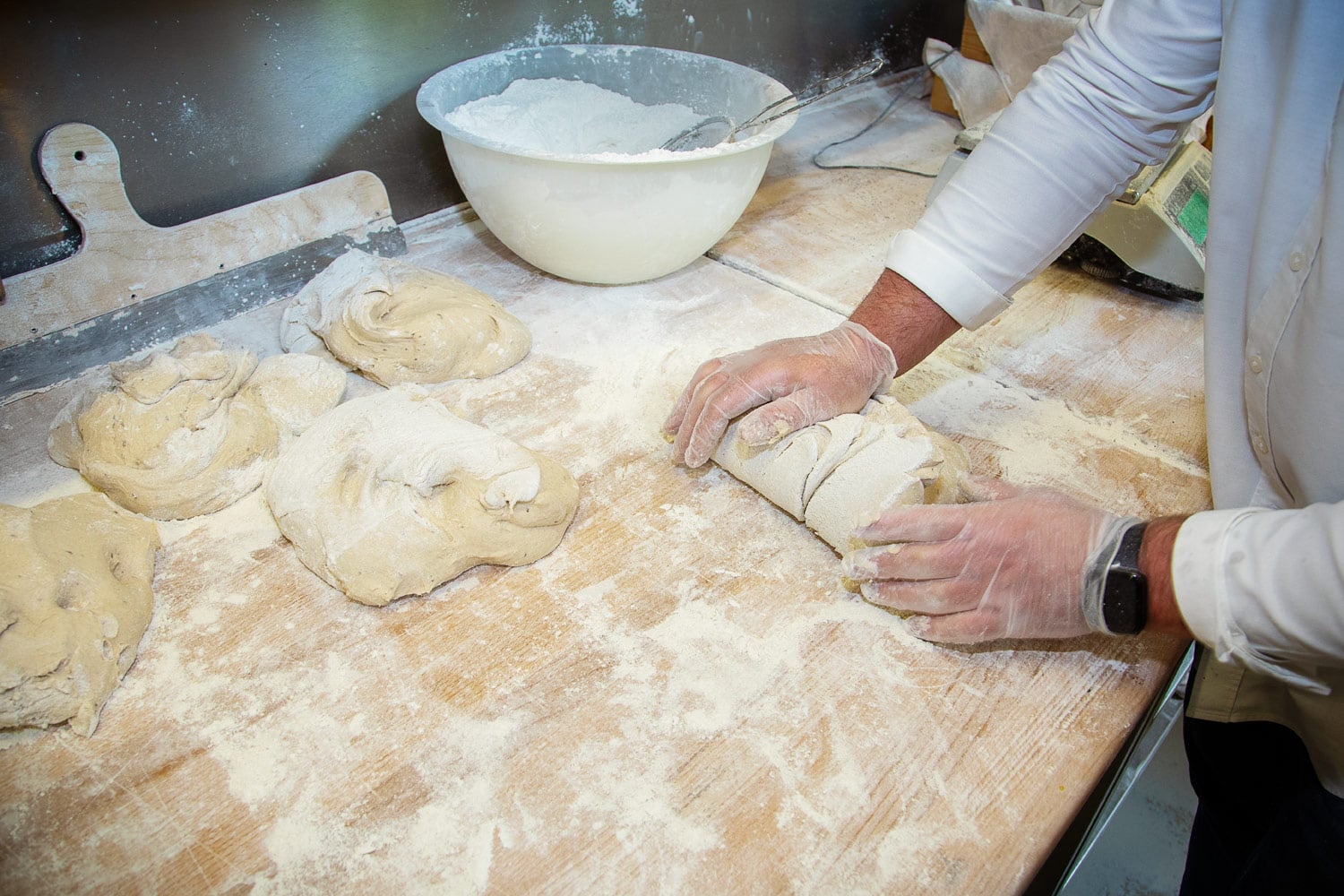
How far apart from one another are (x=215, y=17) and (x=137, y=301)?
0.56 m

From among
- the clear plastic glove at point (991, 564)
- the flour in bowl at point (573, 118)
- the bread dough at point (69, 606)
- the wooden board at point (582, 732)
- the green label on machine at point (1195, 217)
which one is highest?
the flour in bowl at point (573, 118)

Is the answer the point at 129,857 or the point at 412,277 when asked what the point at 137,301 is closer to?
the point at 412,277

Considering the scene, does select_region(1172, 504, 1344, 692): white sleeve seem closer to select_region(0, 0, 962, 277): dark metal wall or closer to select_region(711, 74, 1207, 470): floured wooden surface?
select_region(711, 74, 1207, 470): floured wooden surface

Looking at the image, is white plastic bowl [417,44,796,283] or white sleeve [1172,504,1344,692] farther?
white plastic bowl [417,44,796,283]

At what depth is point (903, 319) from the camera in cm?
140

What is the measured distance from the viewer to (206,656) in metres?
1.08

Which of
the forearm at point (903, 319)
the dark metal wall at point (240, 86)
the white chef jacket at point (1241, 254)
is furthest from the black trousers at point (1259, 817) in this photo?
the dark metal wall at point (240, 86)

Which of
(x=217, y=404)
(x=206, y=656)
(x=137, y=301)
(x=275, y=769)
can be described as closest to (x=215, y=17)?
(x=137, y=301)

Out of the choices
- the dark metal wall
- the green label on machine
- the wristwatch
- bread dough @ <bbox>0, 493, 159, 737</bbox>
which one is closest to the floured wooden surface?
the green label on machine

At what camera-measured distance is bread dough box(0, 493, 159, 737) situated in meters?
0.96

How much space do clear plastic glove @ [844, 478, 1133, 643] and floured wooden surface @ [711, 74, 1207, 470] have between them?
0.55 metres

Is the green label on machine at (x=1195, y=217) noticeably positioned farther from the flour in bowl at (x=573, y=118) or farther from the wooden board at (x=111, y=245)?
the wooden board at (x=111, y=245)

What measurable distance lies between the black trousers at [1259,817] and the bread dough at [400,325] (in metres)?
1.35

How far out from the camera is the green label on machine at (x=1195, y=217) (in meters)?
1.76
